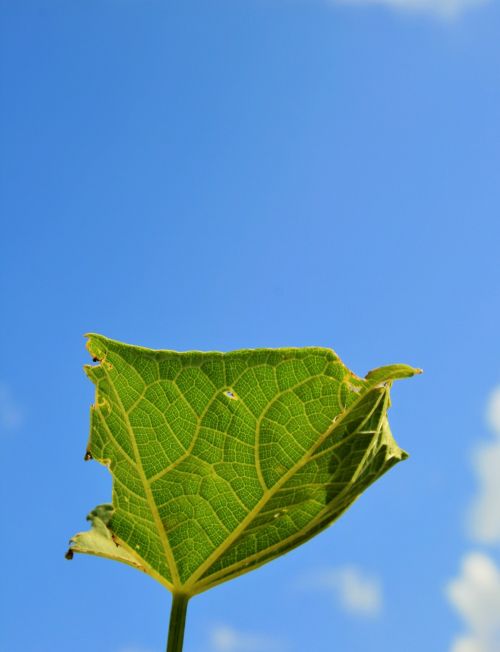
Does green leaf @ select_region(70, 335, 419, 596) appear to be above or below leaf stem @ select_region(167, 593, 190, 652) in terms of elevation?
above

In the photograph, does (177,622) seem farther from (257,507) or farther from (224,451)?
(224,451)

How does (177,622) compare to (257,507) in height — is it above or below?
below

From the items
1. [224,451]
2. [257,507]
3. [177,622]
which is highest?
[224,451]

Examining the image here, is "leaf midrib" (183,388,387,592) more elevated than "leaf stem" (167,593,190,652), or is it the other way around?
"leaf midrib" (183,388,387,592)

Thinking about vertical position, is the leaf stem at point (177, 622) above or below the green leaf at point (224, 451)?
below

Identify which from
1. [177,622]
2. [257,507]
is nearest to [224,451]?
[257,507]
